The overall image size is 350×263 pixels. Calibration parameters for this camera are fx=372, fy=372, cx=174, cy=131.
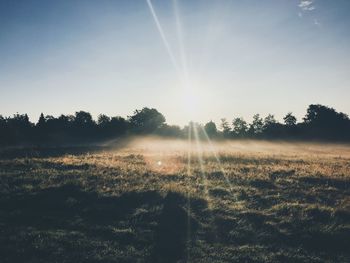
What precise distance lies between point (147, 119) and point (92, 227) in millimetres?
108867

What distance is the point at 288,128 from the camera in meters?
106

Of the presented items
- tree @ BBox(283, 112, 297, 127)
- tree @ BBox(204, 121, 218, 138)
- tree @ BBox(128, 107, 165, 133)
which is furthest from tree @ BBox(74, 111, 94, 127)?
tree @ BBox(283, 112, 297, 127)

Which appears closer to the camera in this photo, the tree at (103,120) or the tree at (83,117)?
the tree at (103,120)

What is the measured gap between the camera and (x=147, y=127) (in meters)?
118

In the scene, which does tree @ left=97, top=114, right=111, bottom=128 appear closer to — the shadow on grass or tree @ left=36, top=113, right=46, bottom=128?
tree @ left=36, top=113, right=46, bottom=128

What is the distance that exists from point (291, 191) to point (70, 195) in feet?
40.6

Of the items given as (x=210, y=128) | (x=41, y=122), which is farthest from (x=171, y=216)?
(x=210, y=128)

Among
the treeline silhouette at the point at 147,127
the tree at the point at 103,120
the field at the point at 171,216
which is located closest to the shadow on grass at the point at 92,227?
the field at the point at 171,216

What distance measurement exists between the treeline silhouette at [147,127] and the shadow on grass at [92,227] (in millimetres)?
59556

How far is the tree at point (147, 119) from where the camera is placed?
118 m

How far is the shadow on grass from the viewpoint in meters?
13.1

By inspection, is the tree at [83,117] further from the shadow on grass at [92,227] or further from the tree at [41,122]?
the shadow on grass at [92,227]

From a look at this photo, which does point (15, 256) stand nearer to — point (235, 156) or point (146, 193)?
point (146, 193)

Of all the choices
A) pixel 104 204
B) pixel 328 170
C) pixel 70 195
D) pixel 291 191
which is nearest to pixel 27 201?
pixel 70 195
